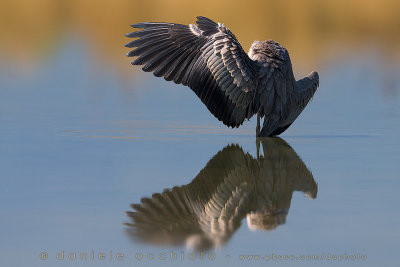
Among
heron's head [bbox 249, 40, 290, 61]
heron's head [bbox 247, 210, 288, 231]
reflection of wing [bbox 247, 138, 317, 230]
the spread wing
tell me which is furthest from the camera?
heron's head [bbox 249, 40, 290, 61]

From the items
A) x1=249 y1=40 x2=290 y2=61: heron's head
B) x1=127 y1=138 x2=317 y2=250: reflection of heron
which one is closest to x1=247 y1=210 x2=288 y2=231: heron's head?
x1=127 y1=138 x2=317 y2=250: reflection of heron

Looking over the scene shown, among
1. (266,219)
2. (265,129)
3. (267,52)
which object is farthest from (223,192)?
(267,52)

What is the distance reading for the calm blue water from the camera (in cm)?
603

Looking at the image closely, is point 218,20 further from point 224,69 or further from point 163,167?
point 163,167

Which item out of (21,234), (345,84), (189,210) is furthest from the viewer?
(345,84)

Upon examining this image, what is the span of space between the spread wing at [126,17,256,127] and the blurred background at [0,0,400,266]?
0.49m

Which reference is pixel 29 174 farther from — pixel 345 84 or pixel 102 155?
pixel 345 84

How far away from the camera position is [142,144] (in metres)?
10.1

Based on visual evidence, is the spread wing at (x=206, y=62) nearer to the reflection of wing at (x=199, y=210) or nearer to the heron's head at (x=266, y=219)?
the reflection of wing at (x=199, y=210)

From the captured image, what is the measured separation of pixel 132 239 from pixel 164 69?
485 centimetres

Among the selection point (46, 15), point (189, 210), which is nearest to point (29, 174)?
point (189, 210)

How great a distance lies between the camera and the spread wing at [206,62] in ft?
33.5

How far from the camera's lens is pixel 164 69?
10.7m

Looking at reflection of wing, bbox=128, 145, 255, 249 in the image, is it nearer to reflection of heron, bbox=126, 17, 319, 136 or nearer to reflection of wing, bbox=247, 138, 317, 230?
reflection of wing, bbox=247, 138, 317, 230
